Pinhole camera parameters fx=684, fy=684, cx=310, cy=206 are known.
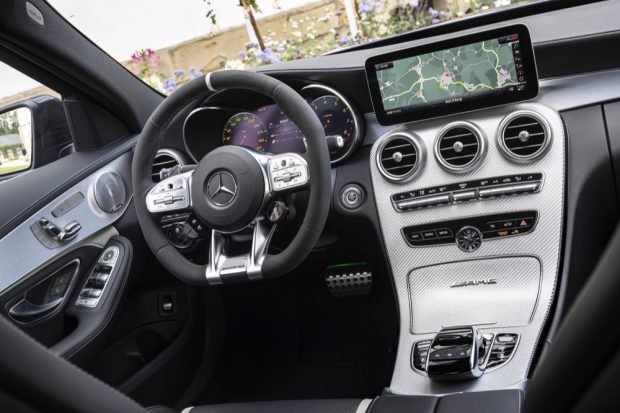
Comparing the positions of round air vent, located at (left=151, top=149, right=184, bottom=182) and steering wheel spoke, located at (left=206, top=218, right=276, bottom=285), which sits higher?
round air vent, located at (left=151, top=149, right=184, bottom=182)

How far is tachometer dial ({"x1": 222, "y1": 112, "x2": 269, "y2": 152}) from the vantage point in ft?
7.55

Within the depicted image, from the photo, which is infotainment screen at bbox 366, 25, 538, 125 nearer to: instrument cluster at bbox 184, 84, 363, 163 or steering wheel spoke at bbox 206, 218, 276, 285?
instrument cluster at bbox 184, 84, 363, 163

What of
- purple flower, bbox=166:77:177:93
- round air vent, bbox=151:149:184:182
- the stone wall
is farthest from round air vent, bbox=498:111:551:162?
purple flower, bbox=166:77:177:93

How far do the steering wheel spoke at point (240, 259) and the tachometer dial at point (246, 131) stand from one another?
51 cm

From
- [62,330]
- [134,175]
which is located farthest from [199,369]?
[134,175]

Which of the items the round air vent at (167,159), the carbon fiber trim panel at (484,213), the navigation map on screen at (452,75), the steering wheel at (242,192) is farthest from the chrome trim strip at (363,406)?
the round air vent at (167,159)

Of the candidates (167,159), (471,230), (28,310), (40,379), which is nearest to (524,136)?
(471,230)

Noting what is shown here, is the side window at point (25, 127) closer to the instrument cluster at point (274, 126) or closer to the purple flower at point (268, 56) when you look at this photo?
the instrument cluster at point (274, 126)

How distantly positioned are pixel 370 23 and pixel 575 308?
8.04 feet

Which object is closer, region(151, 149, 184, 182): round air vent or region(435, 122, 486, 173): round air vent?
region(435, 122, 486, 173): round air vent

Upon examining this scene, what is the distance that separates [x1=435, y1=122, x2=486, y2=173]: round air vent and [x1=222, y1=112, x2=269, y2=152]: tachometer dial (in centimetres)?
60

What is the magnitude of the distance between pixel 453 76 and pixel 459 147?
0.67 ft

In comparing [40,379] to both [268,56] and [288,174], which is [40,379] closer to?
[288,174]

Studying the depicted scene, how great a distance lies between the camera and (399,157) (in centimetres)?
208
